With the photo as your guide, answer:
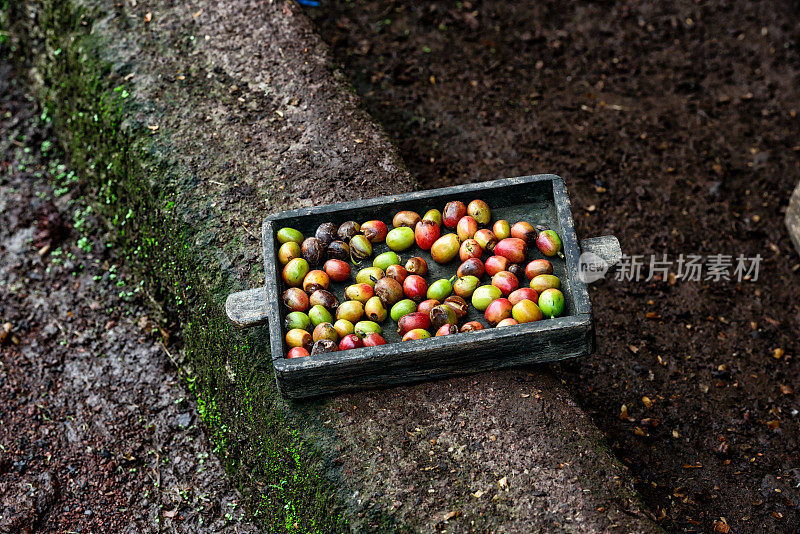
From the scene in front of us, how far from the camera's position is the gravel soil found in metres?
3.38

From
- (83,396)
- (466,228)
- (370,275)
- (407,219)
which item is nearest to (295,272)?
(370,275)

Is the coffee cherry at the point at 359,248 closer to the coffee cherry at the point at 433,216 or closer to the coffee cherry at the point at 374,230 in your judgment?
the coffee cherry at the point at 374,230

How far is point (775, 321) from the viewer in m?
4.04

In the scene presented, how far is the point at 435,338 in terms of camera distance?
104 inches

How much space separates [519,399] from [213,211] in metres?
1.71

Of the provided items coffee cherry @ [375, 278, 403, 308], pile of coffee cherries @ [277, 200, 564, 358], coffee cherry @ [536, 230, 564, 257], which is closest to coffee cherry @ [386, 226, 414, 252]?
pile of coffee cherries @ [277, 200, 564, 358]

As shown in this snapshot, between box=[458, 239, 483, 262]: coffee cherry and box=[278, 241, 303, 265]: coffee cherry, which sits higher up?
box=[278, 241, 303, 265]: coffee cherry

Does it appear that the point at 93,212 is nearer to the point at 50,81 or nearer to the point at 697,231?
the point at 50,81

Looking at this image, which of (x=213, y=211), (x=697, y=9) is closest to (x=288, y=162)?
(x=213, y=211)

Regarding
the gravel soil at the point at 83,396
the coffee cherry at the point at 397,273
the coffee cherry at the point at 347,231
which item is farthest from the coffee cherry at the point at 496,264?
the gravel soil at the point at 83,396

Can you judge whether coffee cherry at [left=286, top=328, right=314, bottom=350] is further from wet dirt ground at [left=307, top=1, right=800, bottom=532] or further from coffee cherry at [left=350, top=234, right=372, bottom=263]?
wet dirt ground at [left=307, top=1, right=800, bottom=532]

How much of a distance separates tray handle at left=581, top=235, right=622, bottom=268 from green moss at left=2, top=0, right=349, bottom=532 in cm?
137

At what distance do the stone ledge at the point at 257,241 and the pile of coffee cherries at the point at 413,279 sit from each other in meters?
0.24

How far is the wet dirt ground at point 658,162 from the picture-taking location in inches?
138
